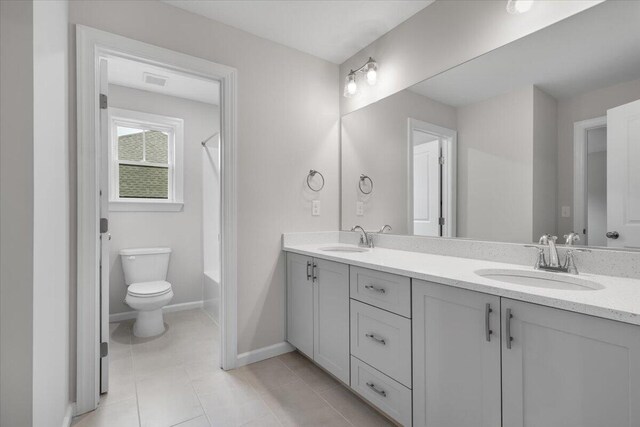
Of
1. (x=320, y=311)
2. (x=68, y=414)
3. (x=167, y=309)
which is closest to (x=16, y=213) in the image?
(x=68, y=414)

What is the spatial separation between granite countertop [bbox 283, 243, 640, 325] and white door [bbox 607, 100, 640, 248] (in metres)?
0.19

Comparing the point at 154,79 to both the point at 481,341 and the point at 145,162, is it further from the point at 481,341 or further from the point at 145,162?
the point at 481,341

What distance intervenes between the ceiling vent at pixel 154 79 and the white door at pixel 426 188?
2387 millimetres

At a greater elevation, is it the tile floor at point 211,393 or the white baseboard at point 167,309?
the white baseboard at point 167,309

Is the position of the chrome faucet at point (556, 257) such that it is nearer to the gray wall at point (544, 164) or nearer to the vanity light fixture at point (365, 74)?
the gray wall at point (544, 164)

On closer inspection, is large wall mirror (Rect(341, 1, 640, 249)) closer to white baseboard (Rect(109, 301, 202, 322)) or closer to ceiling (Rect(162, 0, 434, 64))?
ceiling (Rect(162, 0, 434, 64))

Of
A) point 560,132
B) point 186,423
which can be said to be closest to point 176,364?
point 186,423

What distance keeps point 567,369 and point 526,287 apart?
10.0 inches

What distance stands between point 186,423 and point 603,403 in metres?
1.73

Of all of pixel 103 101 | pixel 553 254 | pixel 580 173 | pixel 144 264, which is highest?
pixel 103 101

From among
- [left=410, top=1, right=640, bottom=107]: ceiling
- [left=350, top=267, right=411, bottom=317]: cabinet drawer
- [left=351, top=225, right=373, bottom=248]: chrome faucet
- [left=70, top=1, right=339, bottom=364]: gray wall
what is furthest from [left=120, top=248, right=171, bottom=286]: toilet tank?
[left=410, top=1, right=640, bottom=107]: ceiling

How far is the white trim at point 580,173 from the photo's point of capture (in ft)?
4.43

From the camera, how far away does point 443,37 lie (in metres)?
1.89

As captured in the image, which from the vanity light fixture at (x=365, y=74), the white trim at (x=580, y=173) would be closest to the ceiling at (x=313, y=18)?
the vanity light fixture at (x=365, y=74)
